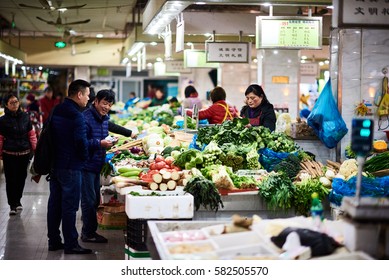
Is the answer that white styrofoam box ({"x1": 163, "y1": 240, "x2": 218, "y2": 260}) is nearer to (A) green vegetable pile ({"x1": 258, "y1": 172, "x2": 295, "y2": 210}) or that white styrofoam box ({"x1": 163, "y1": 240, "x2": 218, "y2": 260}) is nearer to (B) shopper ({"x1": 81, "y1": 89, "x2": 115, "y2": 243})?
(A) green vegetable pile ({"x1": 258, "y1": 172, "x2": 295, "y2": 210})

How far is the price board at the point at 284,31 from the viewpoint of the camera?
37.3 feet

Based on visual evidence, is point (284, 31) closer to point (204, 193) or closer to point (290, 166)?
point (290, 166)

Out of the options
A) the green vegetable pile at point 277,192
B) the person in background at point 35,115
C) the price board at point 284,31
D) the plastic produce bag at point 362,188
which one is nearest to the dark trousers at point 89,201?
the green vegetable pile at point 277,192

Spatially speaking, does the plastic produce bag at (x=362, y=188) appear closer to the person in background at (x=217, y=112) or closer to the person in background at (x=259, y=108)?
the person in background at (x=259, y=108)

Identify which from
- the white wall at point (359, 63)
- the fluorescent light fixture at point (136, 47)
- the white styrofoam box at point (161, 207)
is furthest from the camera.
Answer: the fluorescent light fixture at point (136, 47)

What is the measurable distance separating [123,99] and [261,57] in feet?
60.0

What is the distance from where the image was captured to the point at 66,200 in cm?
805

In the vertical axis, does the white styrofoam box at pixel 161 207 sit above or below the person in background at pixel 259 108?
below

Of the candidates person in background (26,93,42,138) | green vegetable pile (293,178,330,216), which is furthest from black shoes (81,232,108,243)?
person in background (26,93,42,138)

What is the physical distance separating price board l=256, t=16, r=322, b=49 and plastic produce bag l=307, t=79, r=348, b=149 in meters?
2.22

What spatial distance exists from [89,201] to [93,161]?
51 centimetres

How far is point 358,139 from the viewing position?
474cm

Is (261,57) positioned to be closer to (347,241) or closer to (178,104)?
(178,104)

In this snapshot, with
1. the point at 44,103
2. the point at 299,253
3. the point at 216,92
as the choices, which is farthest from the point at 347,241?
the point at 44,103
